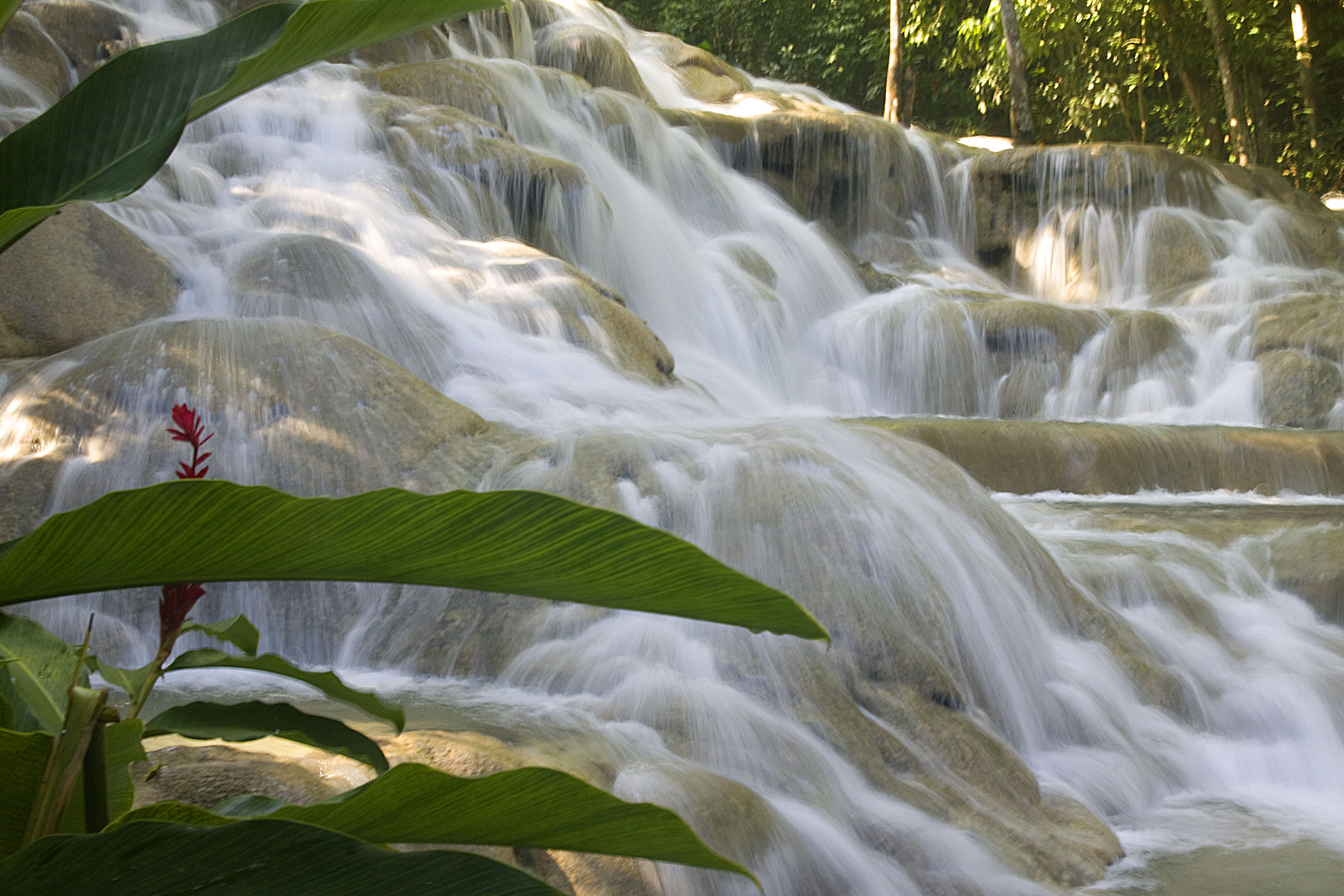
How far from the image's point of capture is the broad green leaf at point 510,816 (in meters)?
0.82

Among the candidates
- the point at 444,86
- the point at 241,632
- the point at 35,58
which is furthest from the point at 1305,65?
the point at 241,632

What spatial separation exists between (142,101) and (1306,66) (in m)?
18.8

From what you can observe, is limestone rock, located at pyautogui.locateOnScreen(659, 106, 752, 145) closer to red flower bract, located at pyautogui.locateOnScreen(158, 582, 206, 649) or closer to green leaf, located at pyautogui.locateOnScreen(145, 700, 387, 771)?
green leaf, located at pyautogui.locateOnScreen(145, 700, 387, 771)

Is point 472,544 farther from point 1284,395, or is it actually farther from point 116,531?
point 1284,395

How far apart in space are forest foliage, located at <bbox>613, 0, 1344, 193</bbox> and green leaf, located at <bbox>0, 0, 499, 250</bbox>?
17764 millimetres

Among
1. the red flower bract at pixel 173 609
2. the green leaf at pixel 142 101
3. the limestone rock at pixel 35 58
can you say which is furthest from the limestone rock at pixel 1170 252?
the red flower bract at pixel 173 609

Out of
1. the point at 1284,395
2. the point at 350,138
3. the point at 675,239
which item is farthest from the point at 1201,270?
the point at 350,138

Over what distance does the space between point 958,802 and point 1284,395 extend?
7726 millimetres

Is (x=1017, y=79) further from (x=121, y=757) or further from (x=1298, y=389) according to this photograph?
(x=121, y=757)

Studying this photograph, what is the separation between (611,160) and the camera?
36.7 feet

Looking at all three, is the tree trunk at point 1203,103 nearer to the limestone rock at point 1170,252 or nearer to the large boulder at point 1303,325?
the limestone rock at point 1170,252

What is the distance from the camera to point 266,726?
1.29 metres

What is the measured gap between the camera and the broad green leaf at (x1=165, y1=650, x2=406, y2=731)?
1197mm

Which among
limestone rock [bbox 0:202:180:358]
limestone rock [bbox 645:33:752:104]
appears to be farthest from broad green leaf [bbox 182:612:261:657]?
limestone rock [bbox 645:33:752:104]
